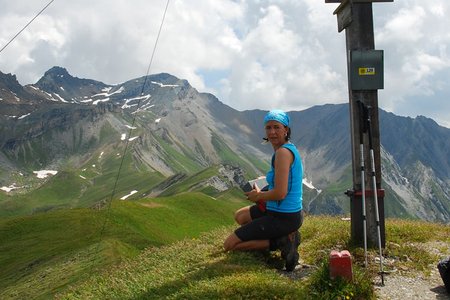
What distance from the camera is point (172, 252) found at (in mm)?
13977

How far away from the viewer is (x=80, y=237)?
8300cm

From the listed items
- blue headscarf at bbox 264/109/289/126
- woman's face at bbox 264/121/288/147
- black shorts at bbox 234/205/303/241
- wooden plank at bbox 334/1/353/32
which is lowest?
black shorts at bbox 234/205/303/241

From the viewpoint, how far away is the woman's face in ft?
34.6

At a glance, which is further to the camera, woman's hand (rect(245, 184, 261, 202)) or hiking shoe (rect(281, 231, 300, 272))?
hiking shoe (rect(281, 231, 300, 272))

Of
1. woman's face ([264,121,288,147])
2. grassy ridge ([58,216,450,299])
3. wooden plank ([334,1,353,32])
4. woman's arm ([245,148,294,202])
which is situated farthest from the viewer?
wooden plank ([334,1,353,32])

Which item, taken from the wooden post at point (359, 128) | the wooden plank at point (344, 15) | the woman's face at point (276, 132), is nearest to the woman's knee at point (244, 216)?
the woman's face at point (276, 132)

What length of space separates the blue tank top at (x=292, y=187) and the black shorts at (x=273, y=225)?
0.46ft

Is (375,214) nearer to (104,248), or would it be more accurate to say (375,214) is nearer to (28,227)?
(104,248)

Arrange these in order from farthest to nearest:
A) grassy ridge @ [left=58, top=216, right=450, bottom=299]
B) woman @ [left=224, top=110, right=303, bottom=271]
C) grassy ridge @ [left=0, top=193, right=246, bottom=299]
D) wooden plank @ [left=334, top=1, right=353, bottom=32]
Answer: grassy ridge @ [left=0, top=193, right=246, bottom=299], wooden plank @ [left=334, top=1, right=353, bottom=32], woman @ [left=224, top=110, right=303, bottom=271], grassy ridge @ [left=58, top=216, right=450, bottom=299]

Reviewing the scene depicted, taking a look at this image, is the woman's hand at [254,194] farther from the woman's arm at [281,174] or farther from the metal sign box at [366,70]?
the metal sign box at [366,70]

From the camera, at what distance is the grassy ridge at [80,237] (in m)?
56.0

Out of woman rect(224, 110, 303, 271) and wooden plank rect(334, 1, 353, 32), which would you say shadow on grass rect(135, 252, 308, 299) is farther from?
wooden plank rect(334, 1, 353, 32)

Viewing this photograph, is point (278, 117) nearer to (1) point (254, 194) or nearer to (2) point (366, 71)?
(1) point (254, 194)

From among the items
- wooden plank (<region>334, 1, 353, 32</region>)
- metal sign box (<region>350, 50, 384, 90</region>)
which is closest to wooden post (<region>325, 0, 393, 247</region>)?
wooden plank (<region>334, 1, 353, 32</region>)
